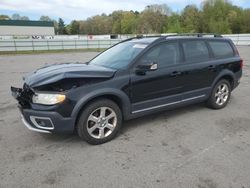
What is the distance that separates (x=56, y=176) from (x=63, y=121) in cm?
79

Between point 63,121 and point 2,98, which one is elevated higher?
point 63,121

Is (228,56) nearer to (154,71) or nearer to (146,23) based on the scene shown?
(154,71)

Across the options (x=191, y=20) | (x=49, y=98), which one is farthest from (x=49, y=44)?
(x=191, y=20)

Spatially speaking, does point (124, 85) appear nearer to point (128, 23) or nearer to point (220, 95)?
point (220, 95)

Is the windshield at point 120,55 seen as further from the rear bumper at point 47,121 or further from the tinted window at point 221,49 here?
the tinted window at point 221,49

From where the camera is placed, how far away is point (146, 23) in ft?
272

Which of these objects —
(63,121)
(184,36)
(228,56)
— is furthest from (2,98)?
(228,56)

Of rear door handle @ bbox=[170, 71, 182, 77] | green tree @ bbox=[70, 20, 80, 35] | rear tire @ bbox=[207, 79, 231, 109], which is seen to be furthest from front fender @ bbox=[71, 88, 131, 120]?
green tree @ bbox=[70, 20, 80, 35]

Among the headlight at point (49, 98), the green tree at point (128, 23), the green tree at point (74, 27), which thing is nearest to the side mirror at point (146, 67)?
the headlight at point (49, 98)

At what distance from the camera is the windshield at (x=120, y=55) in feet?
14.0

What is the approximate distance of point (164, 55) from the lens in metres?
4.51

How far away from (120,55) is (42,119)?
187cm

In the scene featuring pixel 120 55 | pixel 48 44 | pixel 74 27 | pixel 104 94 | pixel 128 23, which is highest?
pixel 128 23

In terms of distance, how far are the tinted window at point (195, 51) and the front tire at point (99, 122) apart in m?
1.89
